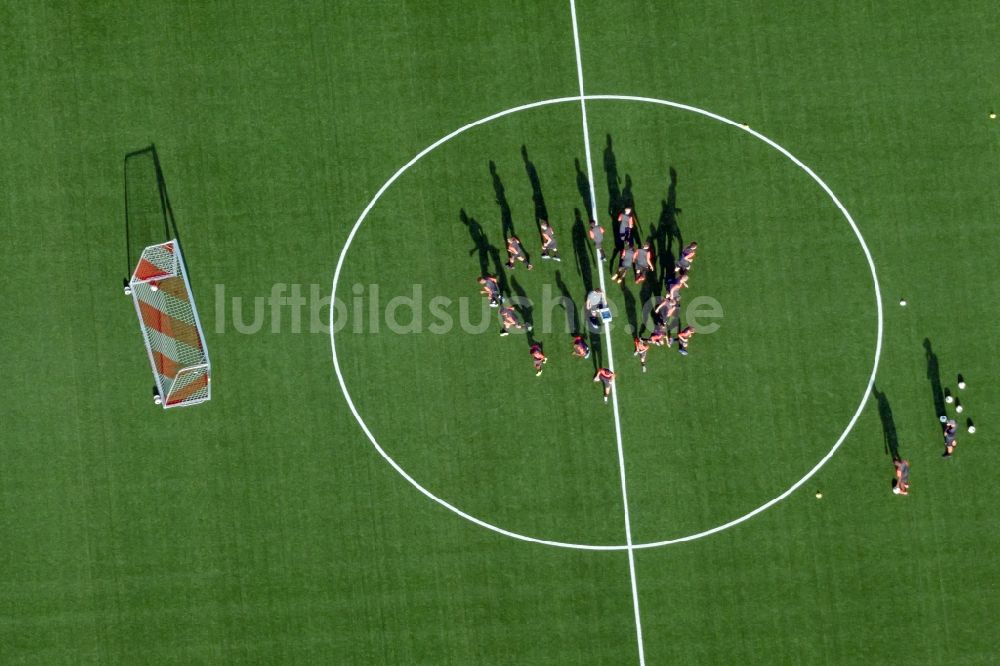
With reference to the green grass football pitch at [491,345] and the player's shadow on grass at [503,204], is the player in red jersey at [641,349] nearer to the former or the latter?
the green grass football pitch at [491,345]

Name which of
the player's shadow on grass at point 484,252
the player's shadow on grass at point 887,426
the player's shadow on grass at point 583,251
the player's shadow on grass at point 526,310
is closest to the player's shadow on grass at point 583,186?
the player's shadow on grass at point 583,251

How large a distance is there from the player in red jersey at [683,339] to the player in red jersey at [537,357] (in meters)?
2.53

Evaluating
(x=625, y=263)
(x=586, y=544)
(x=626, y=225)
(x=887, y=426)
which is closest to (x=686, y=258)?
(x=625, y=263)

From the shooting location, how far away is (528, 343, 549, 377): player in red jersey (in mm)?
15508

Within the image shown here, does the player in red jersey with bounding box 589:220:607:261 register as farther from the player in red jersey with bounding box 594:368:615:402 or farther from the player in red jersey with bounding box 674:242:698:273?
the player in red jersey with bounding box 594:368:615:402

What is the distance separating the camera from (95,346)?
15.8 meters

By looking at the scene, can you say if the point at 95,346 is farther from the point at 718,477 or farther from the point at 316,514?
the point at 718,477

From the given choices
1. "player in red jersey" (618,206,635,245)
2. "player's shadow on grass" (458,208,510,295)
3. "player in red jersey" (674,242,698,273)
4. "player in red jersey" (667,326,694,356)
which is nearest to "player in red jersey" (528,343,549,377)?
"player's shadow on grass" (458,208,510,295)

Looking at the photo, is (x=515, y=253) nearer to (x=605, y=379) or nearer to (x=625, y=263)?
(x=625, y=263)

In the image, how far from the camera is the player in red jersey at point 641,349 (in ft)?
51.0

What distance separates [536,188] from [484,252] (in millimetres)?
1663

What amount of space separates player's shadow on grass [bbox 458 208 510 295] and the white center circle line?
1.66 meters

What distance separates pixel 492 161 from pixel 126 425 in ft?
29.8

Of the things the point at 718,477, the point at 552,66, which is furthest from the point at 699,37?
the point at 718,477
